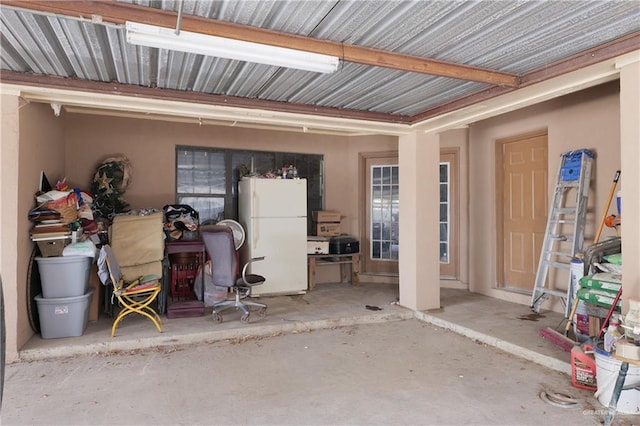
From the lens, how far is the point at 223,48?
2.51m

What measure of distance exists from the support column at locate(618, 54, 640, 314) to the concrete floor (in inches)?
36.3

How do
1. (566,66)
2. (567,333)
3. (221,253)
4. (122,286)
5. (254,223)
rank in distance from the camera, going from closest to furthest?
(566,66), (567,333), (122,286), (221,253), (254,223)

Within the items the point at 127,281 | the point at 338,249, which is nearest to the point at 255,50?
the point at 127,281

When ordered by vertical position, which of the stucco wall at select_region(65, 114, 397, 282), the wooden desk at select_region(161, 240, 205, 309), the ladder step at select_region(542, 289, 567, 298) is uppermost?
the stucco wall at select_region(65, 114, 397, 282)

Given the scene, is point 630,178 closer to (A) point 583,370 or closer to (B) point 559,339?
(A) point 583,370

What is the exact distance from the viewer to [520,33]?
2641 millimetres

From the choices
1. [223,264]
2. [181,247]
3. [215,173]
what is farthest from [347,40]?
[215,173]

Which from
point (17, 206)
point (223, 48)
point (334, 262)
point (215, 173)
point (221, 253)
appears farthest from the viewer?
point (334, 262)

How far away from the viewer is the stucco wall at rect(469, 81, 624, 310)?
4.28 metres

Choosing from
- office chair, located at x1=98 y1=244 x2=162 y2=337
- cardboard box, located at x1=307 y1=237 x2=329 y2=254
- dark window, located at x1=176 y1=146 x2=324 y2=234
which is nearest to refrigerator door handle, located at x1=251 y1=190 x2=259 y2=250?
dark window, located at x1=176 y1=146 x2=324 y2=234

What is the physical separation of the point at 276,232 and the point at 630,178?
411 centimetres

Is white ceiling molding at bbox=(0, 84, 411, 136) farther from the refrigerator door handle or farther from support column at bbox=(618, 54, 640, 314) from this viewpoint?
support column at bbox=(618, 54, 640, 314)

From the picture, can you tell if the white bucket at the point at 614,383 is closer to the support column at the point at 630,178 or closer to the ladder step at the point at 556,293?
the support column at the point at 630,178

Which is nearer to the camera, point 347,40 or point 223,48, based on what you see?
point 223,48
